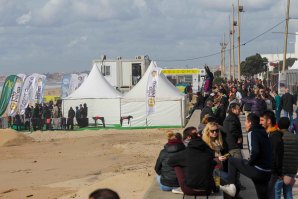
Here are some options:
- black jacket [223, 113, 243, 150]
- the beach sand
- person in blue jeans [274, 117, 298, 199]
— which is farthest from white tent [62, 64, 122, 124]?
person in blue jeans [274, 117, 298, 199]

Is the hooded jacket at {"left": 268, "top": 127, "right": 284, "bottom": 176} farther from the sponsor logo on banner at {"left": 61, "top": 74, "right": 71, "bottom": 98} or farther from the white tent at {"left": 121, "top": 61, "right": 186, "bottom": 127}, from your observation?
the sponsor logo on banner at {"left": 61, "top": 74, "right": 71, "bottom": 98}

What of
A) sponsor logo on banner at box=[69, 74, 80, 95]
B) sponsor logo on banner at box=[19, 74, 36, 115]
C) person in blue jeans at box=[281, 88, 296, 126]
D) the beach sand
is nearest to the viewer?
the beach sand

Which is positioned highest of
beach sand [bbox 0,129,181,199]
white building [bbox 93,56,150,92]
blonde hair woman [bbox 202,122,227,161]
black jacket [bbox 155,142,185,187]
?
white building [bbox 93,56,150,92]

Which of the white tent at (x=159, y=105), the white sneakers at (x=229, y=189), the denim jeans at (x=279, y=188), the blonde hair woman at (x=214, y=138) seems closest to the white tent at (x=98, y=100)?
the white tent at (x=159, y=105)

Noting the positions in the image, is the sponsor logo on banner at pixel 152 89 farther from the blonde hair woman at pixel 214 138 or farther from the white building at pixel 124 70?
the blonde hair woman at pixel 214 138

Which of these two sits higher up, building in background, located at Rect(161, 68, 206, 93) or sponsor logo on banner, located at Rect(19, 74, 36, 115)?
building in background, located at Rect(161, 68, 206, 93)

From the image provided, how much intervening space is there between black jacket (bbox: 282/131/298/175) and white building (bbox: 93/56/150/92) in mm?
36321

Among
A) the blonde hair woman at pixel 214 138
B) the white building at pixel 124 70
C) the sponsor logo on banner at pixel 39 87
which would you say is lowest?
the blonde hair woman at pixel 214 138

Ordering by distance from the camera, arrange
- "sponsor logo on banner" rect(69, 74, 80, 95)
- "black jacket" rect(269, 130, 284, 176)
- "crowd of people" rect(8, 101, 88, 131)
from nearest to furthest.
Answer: "black jacket" rect(269, 130, 284, 176) < "crowd of people" rect(8, 101, 88, 131) < "sponsor logo on banner" rect(69, 74, 80, 95)

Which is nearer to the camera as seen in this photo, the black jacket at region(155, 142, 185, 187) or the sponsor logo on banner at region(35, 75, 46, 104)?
the black jacket at region(155, 142, 185, 187)

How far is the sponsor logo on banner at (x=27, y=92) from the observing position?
37344 mm

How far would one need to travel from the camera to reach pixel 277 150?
793 centimetres

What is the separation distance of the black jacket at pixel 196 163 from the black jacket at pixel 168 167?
4.38 ft

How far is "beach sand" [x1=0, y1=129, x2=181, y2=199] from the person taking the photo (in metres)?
15.6
